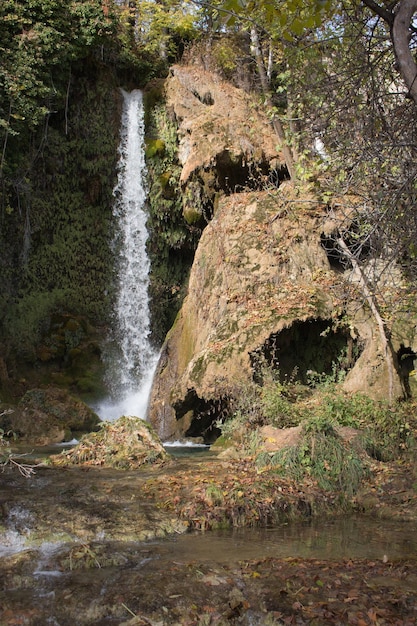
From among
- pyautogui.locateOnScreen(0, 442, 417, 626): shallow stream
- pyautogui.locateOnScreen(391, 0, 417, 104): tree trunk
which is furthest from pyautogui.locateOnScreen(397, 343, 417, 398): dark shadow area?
pyautogui.locateOnScreen(391, 0, 417, 104): tree trunk

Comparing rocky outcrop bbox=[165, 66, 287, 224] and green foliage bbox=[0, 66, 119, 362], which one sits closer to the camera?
rocky outcrop bbox=[165, 66, 287, 224]

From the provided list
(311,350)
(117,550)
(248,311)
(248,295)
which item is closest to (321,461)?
(117,550)

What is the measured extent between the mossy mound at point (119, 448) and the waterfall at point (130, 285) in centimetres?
586

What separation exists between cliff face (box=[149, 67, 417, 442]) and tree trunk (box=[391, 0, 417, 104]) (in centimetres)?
501

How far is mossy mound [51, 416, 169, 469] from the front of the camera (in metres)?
8.23

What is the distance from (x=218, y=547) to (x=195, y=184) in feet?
40.4

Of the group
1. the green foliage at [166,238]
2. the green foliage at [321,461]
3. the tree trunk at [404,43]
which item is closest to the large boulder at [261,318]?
the green foliage at [166,238]

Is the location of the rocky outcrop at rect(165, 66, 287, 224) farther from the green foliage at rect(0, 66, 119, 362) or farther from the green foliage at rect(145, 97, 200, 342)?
the green foliage at rect(0, 66, 119, 362)

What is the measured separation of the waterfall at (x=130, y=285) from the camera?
15672mm

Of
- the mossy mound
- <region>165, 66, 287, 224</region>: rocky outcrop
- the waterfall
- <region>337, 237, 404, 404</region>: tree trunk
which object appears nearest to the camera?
the mossy mound

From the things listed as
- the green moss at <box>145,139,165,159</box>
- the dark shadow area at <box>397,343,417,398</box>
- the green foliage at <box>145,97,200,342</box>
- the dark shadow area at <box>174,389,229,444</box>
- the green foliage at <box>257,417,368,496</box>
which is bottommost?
the green foliage at <box>257,417,368,496</box>

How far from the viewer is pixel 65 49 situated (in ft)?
56.1

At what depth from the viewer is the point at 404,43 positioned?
362cm

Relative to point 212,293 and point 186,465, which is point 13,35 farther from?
point 186,465
